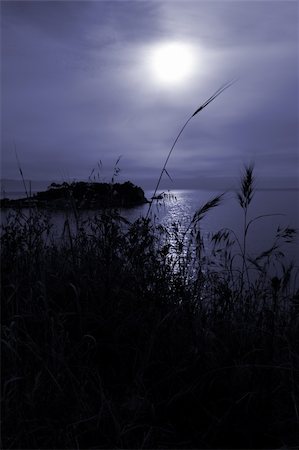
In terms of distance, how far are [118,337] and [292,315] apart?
1742 millimetres

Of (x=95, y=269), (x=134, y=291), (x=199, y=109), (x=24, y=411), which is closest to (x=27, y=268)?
(x=95, y=269)

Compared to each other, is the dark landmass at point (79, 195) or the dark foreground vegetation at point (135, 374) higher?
the dark landmass at point (79, 195)

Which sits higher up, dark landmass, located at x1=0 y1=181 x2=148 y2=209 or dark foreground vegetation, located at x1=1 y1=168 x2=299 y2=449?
dark landmass, located at x1=0 y1=181 x2=148 y2=209

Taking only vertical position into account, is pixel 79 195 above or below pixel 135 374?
above

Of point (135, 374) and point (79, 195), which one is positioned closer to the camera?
Result: point (135, 374)

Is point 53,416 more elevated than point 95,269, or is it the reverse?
point 95,269

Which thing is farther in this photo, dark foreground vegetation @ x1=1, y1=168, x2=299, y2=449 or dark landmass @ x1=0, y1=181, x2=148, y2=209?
dark landmass @ x1=0, y1=181, x2=148, y2=209

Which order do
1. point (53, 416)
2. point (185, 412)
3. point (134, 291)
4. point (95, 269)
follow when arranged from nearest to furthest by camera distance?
point (53, 416)
point (185, 412)
point (134, 291)
point (95, 269)

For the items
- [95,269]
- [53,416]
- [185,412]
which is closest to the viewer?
[53,416]

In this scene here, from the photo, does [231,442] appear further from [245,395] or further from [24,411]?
[24,411]

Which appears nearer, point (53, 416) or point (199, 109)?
point (53, 416)

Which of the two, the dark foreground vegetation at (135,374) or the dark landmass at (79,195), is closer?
the dark foreground vegetation at (135,374)

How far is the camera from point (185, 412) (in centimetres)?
239

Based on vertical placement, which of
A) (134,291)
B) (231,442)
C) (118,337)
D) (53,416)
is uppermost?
(134,291)
